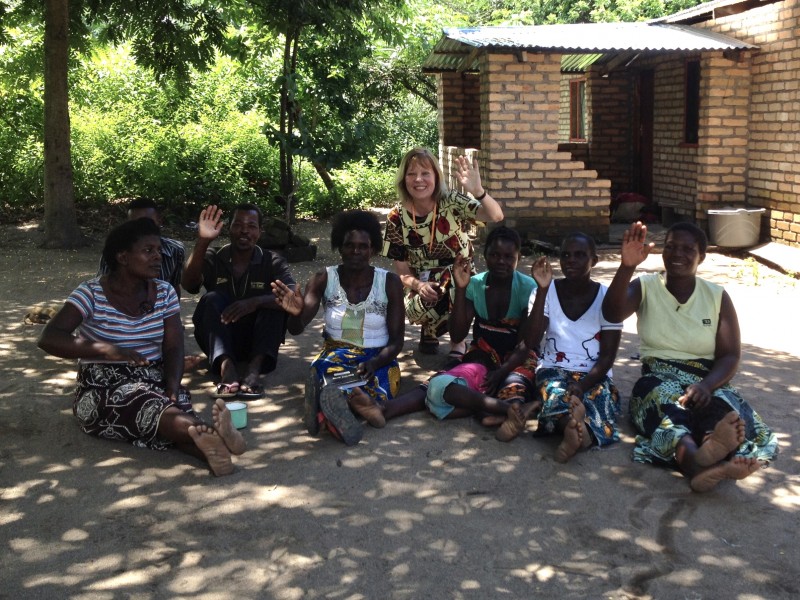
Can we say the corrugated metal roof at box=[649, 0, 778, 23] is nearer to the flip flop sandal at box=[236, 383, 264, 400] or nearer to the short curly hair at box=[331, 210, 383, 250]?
the short curly hair at box=[331, 210, 383, 250]

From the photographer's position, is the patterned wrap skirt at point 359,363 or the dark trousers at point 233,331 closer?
the patterned wrap skirt at point 359,363

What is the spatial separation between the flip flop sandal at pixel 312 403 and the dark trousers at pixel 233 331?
938mm

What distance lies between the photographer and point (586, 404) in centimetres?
449

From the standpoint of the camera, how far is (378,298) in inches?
200

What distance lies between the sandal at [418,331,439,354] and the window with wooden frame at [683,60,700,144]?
26.0 ft

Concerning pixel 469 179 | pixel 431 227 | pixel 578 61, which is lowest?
pixel 431 227

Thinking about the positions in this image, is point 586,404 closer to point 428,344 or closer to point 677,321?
point 677,321

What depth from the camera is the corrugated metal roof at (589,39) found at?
1047 centimetres

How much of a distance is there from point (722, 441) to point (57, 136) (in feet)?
31.4

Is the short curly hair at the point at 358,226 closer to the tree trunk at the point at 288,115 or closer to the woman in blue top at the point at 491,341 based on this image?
the woman in blue top at the point at 491,341

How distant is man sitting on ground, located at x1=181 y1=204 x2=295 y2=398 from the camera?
5254mm

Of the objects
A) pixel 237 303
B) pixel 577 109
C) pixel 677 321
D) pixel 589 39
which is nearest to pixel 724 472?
pixel 677 321

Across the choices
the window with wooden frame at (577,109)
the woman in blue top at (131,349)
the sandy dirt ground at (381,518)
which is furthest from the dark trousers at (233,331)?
the window with wooden frame at (577,109)

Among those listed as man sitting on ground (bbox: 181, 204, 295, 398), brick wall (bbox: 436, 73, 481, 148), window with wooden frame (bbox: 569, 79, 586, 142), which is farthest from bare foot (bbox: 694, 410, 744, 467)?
window with wooden frame (bbox: 569, 79, 586, 142)
